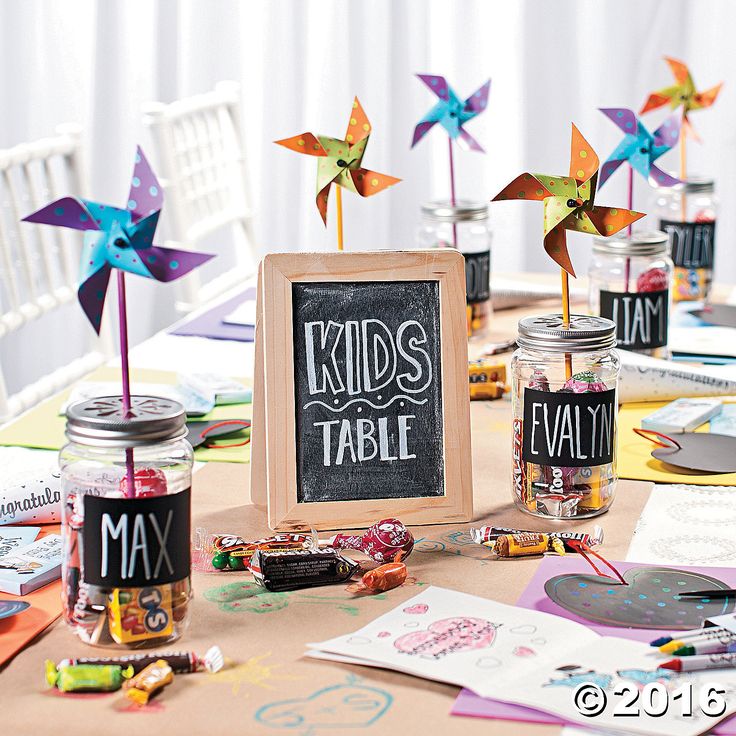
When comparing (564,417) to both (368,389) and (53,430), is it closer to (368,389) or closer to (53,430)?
(368,389)

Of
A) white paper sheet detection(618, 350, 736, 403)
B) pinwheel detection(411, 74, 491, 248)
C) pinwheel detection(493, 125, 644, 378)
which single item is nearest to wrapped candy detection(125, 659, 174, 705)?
pinwheel detection(493, 125, 644, 378)

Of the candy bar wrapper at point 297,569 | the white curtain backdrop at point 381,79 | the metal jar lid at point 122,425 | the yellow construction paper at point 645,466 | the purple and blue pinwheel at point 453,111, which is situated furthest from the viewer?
the white curtain backdrop at point 381,79

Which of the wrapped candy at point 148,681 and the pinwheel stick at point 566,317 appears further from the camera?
the pinwheel stick at point 566,317

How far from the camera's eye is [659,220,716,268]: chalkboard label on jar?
1.98m

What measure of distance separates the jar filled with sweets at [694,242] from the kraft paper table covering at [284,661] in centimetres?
96

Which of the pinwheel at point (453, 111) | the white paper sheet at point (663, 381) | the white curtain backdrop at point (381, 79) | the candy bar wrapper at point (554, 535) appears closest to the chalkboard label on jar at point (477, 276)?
the pinwheel at point (453, 111)

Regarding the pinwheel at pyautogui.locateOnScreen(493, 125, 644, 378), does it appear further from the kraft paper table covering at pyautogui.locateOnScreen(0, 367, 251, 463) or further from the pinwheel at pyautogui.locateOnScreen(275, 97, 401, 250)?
the kraft paper table covering at pyautogui.locateOnScreen(0, 367, 251, 463)

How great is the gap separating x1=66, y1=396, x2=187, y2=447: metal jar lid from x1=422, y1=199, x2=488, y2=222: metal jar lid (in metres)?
0.96

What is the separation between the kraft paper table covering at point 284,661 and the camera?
0.72 metres

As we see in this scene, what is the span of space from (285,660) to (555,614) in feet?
0.70

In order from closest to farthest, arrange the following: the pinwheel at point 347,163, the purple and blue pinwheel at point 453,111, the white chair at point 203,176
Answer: the pinwheel at point 347,163
the purple and blue pinwheel at point 453,111
the white chair at point 203,176

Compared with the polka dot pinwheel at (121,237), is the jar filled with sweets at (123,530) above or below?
below

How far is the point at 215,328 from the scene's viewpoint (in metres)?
1.81

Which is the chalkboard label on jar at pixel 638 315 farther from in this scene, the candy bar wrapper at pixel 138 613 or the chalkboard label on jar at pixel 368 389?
the candy bar wrapper at pixel 138 613
